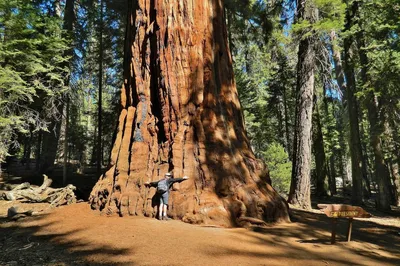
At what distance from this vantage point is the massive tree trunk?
891 centimetres

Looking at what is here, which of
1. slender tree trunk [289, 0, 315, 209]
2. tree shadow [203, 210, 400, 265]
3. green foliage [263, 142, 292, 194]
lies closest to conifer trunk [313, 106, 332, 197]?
green foliage [263, 142, 292, 194]

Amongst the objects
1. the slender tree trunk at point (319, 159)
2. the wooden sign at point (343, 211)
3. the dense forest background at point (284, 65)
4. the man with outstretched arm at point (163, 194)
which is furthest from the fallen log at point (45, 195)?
the slender tree trunk at point (319, 159)

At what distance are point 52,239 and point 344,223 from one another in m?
8.72

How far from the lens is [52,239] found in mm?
7270

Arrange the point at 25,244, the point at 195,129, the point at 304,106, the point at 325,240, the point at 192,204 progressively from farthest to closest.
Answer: the point at 304,106
the point at 195,129
the point at 192,204
the point at 325,240
the point at 25,244

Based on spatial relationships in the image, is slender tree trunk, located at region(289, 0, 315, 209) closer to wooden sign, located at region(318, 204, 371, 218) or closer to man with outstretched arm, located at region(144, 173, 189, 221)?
wooden sign, located at region(318, 204, 371, 218)

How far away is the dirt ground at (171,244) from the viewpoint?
5.86 metres

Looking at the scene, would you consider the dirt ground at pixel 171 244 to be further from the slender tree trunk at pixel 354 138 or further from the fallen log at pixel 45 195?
Result: the slender tree trunk at pixel 354 138

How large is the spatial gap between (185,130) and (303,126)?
260 inches

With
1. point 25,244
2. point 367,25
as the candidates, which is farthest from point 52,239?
point 367,25

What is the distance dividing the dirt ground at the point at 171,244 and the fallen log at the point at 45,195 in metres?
3.02

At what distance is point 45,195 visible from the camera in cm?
1325

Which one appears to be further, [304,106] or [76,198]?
[304,106]

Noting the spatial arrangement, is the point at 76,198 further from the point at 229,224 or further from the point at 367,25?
the point at 367,25
